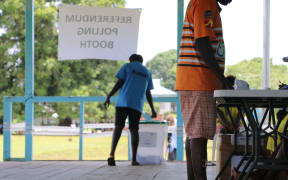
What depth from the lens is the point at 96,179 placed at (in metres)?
4.06

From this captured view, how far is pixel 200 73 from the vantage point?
9.02 ft

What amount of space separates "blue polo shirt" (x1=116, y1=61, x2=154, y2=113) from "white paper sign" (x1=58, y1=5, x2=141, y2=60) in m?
0.76

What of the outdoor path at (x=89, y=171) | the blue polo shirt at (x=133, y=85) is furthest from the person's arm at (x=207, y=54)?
the blue polo shirt at (x=133, y=85)

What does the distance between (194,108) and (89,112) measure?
20.8 meters

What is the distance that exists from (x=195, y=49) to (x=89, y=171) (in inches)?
95.7

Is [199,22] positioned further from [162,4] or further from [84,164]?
[162,4]

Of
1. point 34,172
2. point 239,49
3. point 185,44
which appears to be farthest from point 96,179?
point 239,49

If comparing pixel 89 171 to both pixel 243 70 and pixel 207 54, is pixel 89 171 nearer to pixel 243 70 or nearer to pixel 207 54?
pixel 207 54

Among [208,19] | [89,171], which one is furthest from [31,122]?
[208,19]

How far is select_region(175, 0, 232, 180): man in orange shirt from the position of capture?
2688 millimetres

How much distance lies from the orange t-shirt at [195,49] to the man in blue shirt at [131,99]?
2.67m

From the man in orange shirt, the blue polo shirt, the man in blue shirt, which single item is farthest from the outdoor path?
the man in orange shirt

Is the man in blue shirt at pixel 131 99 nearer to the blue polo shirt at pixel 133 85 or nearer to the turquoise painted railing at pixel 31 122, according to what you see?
the blue polo shirt at pixel 133 85

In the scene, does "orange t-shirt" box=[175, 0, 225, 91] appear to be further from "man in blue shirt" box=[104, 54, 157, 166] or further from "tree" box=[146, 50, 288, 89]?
"tree" box=[146, 50, 288, 89]
